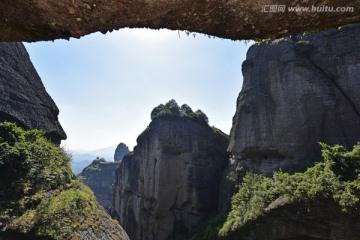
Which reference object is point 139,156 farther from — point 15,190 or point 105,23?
point 105,23

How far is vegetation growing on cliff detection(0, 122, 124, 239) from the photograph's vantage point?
307 inches

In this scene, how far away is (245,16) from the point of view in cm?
327

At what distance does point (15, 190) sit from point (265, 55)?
25349mm

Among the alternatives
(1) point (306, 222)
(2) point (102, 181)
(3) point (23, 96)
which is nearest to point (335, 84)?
(1) point (306, 222)

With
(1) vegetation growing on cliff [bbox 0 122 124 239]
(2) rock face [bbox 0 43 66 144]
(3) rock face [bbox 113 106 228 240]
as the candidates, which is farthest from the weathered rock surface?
(3) rock face [bbox 113 106 228 240]

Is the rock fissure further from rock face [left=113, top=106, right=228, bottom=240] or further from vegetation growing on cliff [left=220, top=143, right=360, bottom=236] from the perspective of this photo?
rock face [left=113, top=106, right=228, bottom=240]

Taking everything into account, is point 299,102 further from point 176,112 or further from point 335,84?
point 176,112

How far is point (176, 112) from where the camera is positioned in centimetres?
4009

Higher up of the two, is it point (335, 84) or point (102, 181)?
point (102, 181)

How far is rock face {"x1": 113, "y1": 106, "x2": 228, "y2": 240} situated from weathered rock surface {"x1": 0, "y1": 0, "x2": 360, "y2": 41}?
3239 centimetres

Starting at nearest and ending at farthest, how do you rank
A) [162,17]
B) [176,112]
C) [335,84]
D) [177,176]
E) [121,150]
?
[162,17], [335,84], [177,176], [176,112], [121,150]

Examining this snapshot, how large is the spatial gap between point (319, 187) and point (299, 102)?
464 inches

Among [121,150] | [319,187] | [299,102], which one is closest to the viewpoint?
[319,187]

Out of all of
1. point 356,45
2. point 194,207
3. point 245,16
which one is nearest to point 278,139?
point 356,45
